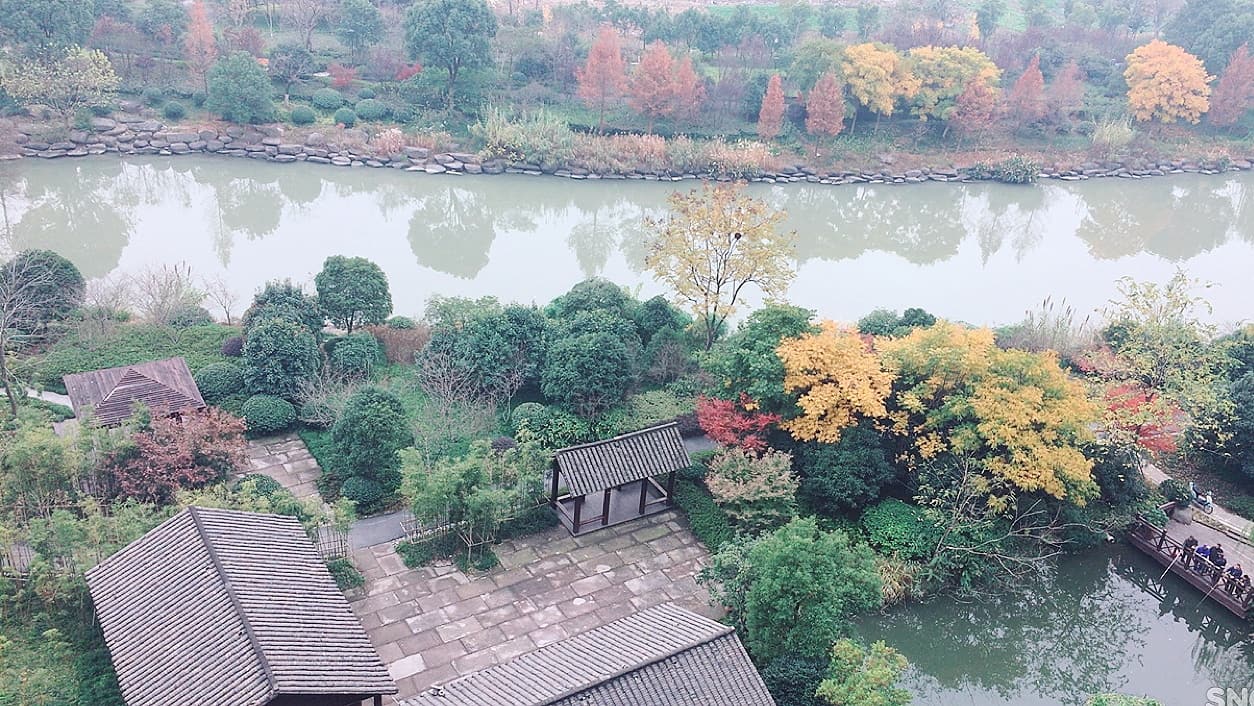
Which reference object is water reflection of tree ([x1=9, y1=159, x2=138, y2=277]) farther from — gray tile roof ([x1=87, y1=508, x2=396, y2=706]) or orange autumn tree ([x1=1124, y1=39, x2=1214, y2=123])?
orange autumn tree ([x1=1124, y1=39, x2=1214, y2=123])

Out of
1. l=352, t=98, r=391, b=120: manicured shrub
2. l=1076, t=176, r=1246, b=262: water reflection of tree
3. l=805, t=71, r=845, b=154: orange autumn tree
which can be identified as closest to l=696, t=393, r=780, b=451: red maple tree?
l=1076, t=176, r=1246, b=262: water reflection of tree

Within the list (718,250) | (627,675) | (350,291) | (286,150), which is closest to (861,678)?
(627,675)

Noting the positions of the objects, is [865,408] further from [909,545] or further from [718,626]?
[718,626]

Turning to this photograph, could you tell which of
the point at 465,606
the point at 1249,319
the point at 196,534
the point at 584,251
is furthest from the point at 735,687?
the point at 1249,319

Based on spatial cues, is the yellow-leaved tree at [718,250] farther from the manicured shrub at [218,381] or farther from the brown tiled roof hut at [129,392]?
the brown tiled roof hut at [129,392]

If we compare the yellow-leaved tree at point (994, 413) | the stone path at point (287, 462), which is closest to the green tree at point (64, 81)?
the stone path at point (287, 462)

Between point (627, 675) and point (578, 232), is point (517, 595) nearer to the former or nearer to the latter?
point (627, 675)
